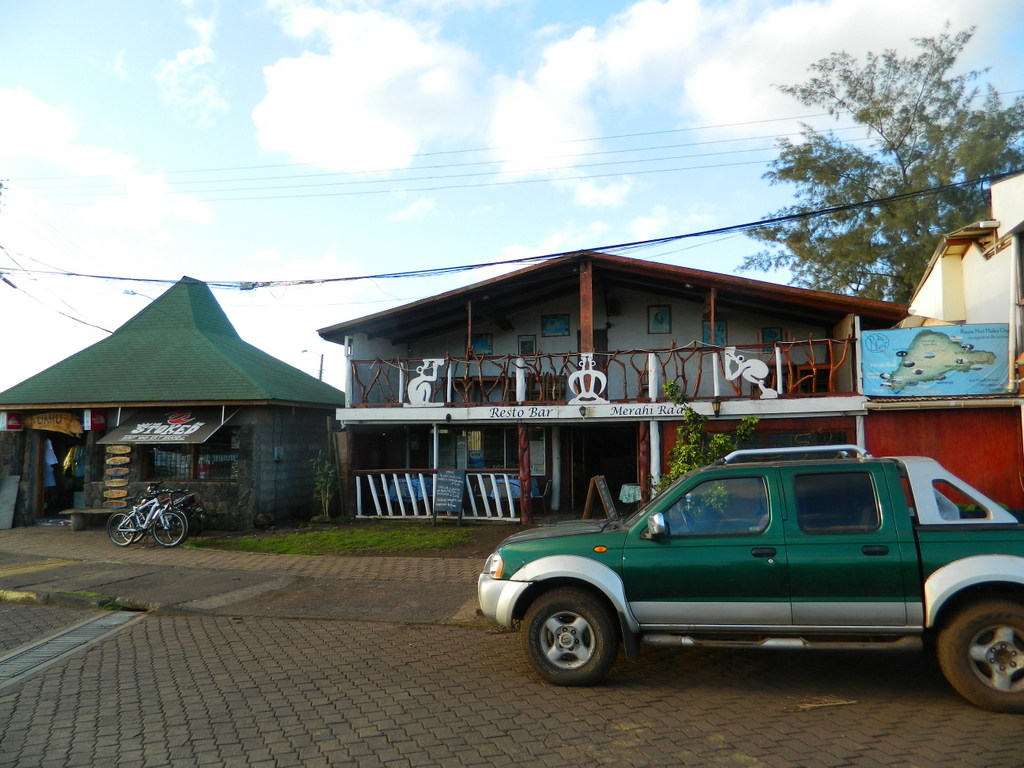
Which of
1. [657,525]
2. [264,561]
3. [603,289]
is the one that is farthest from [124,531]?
[657,525]

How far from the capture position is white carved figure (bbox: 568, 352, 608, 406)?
14.5m

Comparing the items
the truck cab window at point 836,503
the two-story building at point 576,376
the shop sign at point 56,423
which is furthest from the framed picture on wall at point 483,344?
the truck cab window at point 836,503

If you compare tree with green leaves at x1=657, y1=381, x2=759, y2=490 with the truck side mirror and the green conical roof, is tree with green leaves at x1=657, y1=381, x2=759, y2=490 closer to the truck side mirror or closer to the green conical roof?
the truck side mirror

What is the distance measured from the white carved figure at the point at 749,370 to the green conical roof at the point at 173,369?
9230 mm

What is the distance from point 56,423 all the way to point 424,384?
8.72 m

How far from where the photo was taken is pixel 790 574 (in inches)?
207

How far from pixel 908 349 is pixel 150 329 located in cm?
1765

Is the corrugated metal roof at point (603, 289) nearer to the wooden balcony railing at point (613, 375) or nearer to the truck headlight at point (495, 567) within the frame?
the wooden balcony railing at point (613, 375)

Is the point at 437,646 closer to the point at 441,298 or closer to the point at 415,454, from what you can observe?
the point at 441,298

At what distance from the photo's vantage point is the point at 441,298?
15.7m

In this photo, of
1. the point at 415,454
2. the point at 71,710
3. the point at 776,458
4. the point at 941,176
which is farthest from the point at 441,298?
the point at 941,176

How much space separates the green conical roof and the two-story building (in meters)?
2.24

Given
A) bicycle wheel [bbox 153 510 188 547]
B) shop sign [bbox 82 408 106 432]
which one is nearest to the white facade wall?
bicycle wheel [bbox 153 510 188 547]

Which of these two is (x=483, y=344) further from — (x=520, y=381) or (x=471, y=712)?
(x=471, y=712)
